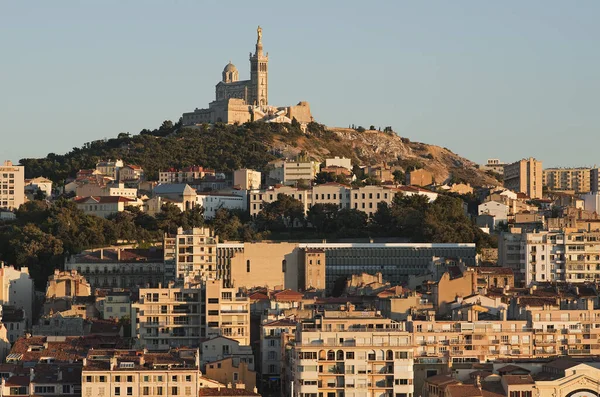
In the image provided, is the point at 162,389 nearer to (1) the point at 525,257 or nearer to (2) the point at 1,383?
(2) the point at 1,383

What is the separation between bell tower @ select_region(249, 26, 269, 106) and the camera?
561 feet

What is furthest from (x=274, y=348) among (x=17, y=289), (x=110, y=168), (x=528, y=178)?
(x=528, y=178)

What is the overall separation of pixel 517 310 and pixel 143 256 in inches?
1381

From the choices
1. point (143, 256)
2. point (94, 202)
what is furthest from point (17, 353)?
point (94, 202)

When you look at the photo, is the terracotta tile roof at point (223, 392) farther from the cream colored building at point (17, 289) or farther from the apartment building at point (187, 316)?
the cream colored building at point (17, 289)

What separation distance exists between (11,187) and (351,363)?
239 feet

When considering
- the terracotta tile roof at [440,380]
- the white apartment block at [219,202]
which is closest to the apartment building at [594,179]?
the white apartment block at [219,202]

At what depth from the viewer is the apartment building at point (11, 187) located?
133m

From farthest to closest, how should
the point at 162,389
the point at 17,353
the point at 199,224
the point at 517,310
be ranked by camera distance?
the point at 199,224
the point at 517,310
the point at 17,353
the point at 162,389

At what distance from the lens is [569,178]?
193625 millimetres

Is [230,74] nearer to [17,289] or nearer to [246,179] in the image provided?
[246,179]

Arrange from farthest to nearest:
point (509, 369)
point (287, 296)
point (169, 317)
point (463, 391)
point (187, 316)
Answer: point (287, 296) → point (169, 317) → point (187, 316) → point (509, 369) → point (463, 391)

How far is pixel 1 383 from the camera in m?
63.9

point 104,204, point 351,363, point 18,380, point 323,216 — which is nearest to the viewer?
point 18,380
